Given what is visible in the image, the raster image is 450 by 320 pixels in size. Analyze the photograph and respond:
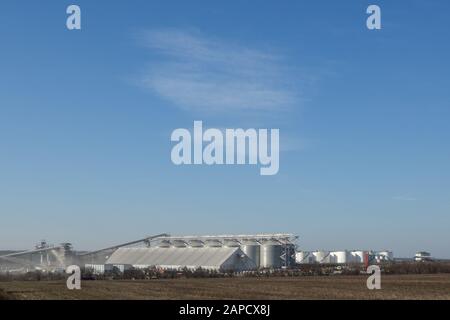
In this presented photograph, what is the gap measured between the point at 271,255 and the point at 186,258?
24.4m

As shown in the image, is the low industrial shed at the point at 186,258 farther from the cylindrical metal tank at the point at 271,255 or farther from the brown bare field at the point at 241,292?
the brown bare field at the point at 241,292

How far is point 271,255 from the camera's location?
6604 inches

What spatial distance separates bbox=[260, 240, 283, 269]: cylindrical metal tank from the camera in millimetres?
166000

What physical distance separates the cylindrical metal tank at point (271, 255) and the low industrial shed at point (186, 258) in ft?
31.3

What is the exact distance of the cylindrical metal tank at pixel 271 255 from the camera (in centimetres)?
16600

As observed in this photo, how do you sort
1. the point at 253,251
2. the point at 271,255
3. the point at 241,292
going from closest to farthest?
the point at 241,292, the point at 271,255, the point at 253,251

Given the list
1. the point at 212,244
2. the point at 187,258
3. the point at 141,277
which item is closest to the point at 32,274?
the point at 141,277
